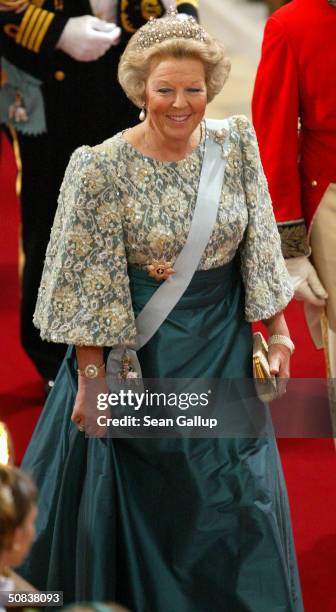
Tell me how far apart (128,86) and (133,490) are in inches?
37.5

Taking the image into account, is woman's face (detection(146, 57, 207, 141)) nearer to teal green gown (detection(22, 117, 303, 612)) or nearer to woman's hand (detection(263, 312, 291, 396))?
teal green gown (detection(22, 117, 303, 612))

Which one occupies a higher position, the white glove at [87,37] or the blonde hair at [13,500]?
the white glove at [87,37]

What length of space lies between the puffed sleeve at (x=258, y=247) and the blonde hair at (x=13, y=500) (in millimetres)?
1270

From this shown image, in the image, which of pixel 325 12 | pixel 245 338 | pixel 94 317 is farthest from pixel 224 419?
pixel 325 12

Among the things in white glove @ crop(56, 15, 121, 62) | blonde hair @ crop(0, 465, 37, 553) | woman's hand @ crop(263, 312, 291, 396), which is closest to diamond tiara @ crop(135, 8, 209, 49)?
woman's hand @ crop(263, 312, 291, 396)

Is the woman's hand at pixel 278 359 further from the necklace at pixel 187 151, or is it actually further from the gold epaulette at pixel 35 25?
the gold epaulette at pixel 35 25

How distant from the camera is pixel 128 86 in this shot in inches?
131

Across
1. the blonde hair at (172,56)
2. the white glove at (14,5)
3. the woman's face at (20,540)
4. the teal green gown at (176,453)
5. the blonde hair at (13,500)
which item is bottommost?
the woman's face at (20,540)

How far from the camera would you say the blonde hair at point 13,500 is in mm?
2244

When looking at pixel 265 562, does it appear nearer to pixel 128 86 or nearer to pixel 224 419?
pixel 224 419

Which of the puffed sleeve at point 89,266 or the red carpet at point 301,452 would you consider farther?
the red carpet at point 301,452

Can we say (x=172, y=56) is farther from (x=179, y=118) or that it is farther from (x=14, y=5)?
(x=14, y=5)

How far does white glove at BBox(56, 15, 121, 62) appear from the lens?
4.76 metres

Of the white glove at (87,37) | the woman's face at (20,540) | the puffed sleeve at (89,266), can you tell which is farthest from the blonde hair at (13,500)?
the white glove at (87,37)
